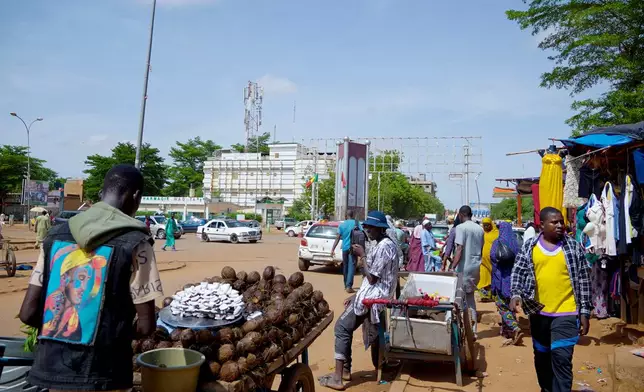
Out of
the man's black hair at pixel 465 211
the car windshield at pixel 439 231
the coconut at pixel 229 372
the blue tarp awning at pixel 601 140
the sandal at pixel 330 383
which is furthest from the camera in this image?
the car windshield at pixel 439 231

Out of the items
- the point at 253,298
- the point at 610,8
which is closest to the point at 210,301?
the point at 253,298

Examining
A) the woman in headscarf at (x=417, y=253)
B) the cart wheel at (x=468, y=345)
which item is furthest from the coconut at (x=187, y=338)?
the woman in headscarf at (x=417, y=253)

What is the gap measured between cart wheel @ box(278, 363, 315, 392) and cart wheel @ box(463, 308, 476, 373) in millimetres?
2273

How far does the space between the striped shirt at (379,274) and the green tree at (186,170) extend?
79193 millimetres

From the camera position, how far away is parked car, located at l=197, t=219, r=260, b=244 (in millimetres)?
30578

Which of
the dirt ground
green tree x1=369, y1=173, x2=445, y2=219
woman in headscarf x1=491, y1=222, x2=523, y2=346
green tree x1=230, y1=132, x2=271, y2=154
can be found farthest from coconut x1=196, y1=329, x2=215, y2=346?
Answer: green tree x1=230, y1=132, x2=271, y2=154

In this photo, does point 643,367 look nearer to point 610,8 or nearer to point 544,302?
point 544,302

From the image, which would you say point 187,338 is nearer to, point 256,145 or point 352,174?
point 352,174

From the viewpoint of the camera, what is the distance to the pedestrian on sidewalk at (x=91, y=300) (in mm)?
2281

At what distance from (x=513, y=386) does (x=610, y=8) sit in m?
9.00

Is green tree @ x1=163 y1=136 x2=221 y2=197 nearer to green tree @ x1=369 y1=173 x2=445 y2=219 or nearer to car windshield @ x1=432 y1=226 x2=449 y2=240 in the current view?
green tree @ x1=369 y1=173 x2=445 y2=219

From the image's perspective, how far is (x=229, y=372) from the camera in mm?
3004

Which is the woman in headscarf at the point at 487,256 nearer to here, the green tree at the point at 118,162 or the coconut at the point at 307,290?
the coconut at the point at 307,290

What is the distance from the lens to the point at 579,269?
433 cm
